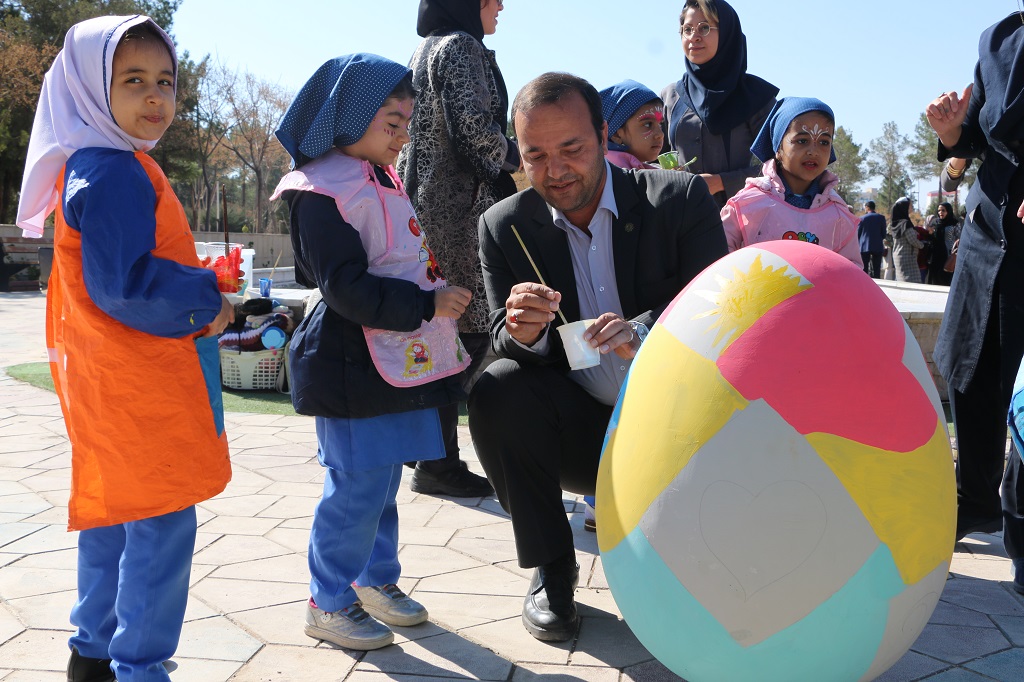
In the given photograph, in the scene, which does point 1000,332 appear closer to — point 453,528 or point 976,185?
point 976,185

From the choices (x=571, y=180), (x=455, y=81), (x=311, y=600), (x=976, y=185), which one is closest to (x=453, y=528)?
(x=311, y=600)

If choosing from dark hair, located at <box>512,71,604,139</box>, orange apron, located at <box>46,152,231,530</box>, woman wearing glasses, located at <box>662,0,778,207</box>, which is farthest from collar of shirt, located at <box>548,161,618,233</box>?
woman wearing glasses, located at <box>662,0,778,207</box>

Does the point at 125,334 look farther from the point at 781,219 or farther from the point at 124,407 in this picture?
the point at 781,219

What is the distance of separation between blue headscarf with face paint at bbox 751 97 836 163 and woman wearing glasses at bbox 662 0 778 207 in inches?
7.9

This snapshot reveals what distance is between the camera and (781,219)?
388 cm

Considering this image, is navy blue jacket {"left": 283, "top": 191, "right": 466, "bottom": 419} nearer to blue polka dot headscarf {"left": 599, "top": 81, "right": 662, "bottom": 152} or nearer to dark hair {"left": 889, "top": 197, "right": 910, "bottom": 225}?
blue polka dot headscarf {"left": 599, "top": 81, "right": 662, "bottom": 152}

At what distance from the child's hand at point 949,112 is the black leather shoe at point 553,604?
2.14 m

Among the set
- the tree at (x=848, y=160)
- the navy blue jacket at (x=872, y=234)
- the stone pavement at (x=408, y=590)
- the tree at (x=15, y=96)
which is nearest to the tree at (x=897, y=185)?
the tree at (x=848, y=160)

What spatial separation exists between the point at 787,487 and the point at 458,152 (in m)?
2.66

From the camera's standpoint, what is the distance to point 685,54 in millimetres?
4531

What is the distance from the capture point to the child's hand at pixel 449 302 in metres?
2.64

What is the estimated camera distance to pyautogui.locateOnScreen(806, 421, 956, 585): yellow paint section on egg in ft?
6.12

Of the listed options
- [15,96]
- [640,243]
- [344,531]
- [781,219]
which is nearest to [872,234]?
[781,219]

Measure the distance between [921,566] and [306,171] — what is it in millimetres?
1964
